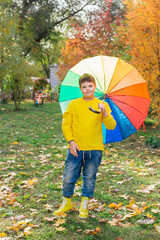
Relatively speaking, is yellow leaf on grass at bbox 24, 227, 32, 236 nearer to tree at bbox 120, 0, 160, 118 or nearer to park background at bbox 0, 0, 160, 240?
park background at bbox 0, 0, 160, 240

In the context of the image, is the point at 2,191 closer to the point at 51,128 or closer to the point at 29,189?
the point at 29,189

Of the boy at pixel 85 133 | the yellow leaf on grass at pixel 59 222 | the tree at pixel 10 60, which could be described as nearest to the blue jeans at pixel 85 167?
the boy at pixel 85 133

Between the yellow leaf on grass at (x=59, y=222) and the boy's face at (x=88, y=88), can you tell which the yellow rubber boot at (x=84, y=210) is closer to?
the yellow leaf on grass at (x=59, y=222)

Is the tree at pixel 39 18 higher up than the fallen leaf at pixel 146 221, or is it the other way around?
the tree at pixel 39 18

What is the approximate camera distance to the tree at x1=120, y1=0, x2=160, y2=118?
6996mm

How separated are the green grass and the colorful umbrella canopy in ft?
3.26

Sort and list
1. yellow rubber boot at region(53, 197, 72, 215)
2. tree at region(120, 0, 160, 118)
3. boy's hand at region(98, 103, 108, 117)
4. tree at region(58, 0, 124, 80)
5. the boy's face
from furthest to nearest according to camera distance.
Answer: tree at region(58, 0, 124, 80) → tree at region(120, 0, 160, 118) → yellow rubber boot at region(53, 197, 72, 215) → the boy's face → boy's hand at region(98, 103, 108, 117)

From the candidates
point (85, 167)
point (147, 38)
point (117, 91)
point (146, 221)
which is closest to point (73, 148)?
point (85, 167)

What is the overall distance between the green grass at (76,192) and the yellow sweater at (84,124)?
95 cm

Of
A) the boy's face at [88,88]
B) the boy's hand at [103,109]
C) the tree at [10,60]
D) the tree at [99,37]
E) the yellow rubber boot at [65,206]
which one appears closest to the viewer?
the boy's hand at [103,109]

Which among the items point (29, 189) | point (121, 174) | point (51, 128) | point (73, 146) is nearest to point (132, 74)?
point (73, 146)

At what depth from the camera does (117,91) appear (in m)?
3.80

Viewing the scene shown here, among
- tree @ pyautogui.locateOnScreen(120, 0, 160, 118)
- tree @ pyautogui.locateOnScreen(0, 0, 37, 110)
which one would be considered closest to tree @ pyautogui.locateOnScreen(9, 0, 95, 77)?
tree @ pyautogui.locateOnScreen(0, 0, 37, 110)

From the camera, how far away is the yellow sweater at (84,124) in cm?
337
